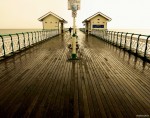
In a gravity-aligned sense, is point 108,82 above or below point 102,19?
below

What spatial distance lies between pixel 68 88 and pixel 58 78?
90 centimetres

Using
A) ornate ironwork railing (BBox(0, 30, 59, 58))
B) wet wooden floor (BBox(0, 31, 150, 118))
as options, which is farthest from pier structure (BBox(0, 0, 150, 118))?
ornate ironwork railing (BBox(0, 30, 59, 58))

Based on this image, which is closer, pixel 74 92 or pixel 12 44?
pixel 74 92

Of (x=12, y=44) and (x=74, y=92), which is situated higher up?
(x=12, y=44)

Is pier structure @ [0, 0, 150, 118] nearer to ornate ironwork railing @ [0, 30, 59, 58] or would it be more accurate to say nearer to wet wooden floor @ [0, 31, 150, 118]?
wet wooden floor @ [0, 31, 150, 118]

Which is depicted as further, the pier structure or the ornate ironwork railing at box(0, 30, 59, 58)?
the ornate ironwork railing at box(0, 30, 59, 58)

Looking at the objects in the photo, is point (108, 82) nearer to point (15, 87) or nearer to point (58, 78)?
point (58, 78)

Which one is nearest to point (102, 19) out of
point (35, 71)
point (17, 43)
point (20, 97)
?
point (17, 43)

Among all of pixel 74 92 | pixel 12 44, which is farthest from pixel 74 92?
pixel 12 44

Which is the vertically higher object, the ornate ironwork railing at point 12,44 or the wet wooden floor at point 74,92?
the ornate ironwork railing at point 12,44

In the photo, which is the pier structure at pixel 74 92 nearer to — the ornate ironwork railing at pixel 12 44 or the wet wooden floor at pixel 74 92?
the wet wooden floor at pixel 74 92

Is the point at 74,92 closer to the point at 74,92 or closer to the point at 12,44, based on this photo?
the point at 74,92

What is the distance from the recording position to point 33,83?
467cm

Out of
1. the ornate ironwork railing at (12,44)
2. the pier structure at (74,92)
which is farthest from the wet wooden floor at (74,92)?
the ornate ironwork railing at (12,44)
